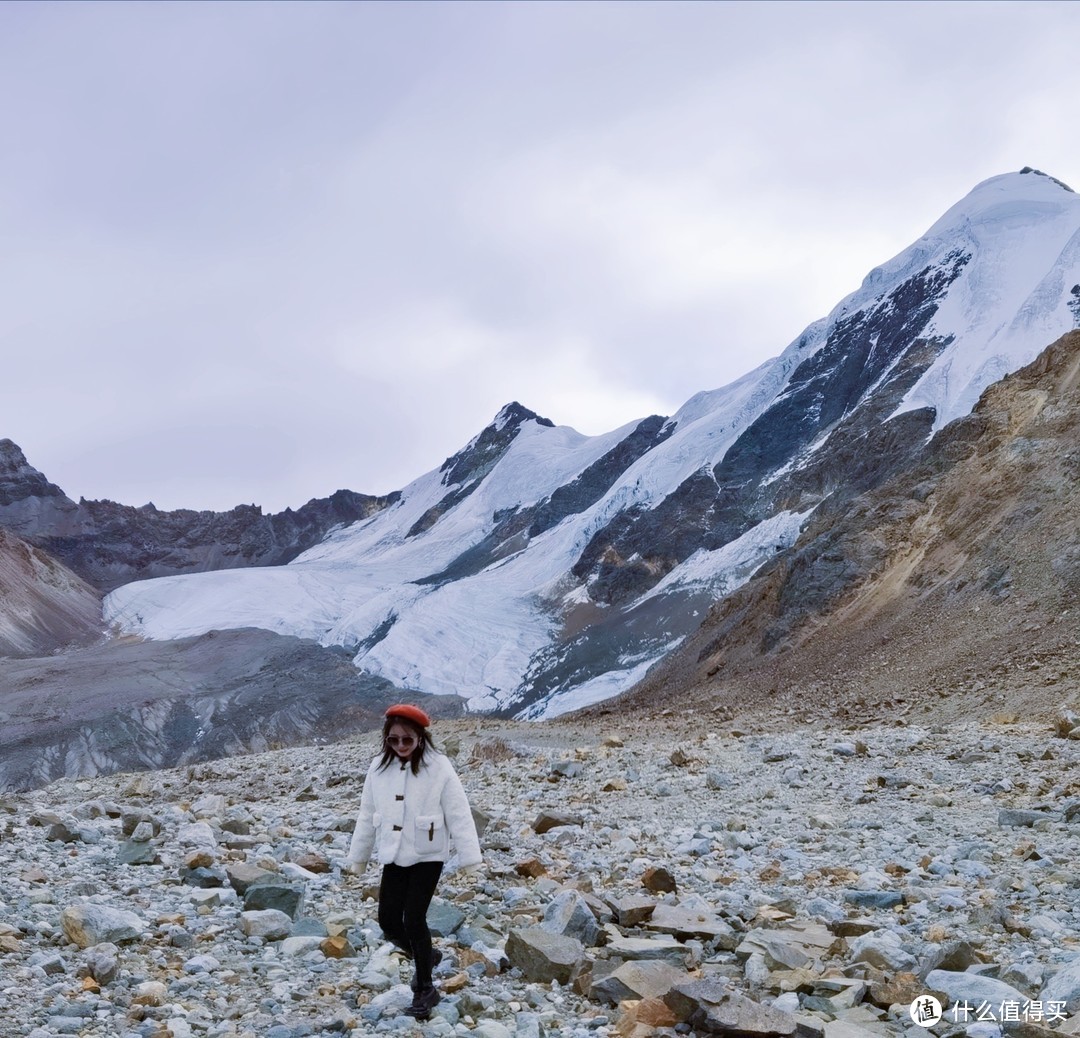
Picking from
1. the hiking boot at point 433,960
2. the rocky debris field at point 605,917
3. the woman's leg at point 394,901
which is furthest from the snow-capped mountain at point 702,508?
the woman's leg at point 394,901

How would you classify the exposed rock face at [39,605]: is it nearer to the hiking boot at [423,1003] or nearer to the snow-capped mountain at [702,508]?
the snow-capped mountain at [702,508]

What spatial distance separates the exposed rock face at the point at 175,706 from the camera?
214ft

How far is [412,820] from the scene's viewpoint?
563cm

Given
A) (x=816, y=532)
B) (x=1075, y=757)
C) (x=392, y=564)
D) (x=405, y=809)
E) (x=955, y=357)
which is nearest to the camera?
(x=405, y=809)

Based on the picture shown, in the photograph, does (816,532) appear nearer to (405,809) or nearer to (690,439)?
(405,809)

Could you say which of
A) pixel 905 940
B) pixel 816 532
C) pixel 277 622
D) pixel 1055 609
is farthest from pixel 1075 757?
pixel 277 622

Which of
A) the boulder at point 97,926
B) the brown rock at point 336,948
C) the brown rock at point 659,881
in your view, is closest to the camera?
the boulder at point 97,926

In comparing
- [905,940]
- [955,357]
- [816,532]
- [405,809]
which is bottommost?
[905,940]

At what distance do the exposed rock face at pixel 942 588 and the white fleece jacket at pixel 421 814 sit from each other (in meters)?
15.3

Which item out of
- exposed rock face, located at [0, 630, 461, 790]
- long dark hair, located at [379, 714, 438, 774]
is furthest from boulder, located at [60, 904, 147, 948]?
exposed rock face, located at [0, 630, 461, 790]

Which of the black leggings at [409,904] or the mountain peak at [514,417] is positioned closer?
the black leggings at [409,904]

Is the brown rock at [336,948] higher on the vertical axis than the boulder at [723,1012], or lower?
lower

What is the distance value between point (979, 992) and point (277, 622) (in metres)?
102

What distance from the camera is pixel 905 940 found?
6113 millimetres
